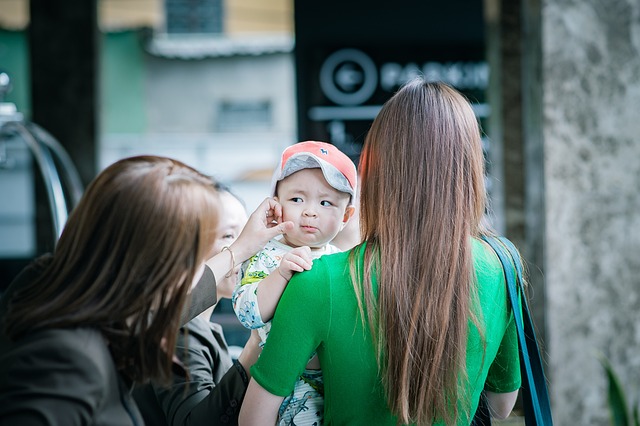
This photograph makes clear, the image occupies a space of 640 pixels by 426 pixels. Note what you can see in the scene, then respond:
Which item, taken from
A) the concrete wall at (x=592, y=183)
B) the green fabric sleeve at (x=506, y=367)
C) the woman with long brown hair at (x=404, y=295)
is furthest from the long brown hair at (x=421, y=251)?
the concrete wall at (x=592, y=183)

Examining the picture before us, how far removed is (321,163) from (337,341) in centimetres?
39

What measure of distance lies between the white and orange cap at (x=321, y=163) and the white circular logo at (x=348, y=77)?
363 cm

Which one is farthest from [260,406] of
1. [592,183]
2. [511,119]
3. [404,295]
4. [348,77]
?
[511,119]

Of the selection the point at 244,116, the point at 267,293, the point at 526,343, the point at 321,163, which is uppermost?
the point at 244,116

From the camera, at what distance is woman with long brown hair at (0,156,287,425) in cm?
136

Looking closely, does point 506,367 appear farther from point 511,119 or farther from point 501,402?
point 511,119

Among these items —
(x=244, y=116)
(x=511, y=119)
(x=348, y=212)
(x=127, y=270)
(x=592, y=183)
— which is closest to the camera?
(x=127, y=270)

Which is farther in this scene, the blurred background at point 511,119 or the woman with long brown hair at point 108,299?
the blurred background at point 511,119

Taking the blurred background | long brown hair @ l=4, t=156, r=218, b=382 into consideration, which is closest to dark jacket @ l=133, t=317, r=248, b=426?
long brown hair @ l=4, t=156, r=218, b=382

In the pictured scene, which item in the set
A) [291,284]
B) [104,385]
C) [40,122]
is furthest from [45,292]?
[40,122]

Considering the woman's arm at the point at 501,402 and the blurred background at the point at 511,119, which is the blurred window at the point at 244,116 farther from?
the woman's arm at the point at 501,402

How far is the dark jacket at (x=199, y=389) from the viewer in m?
1.78

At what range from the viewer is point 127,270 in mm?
1473

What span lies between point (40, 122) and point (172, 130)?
33.0ft
